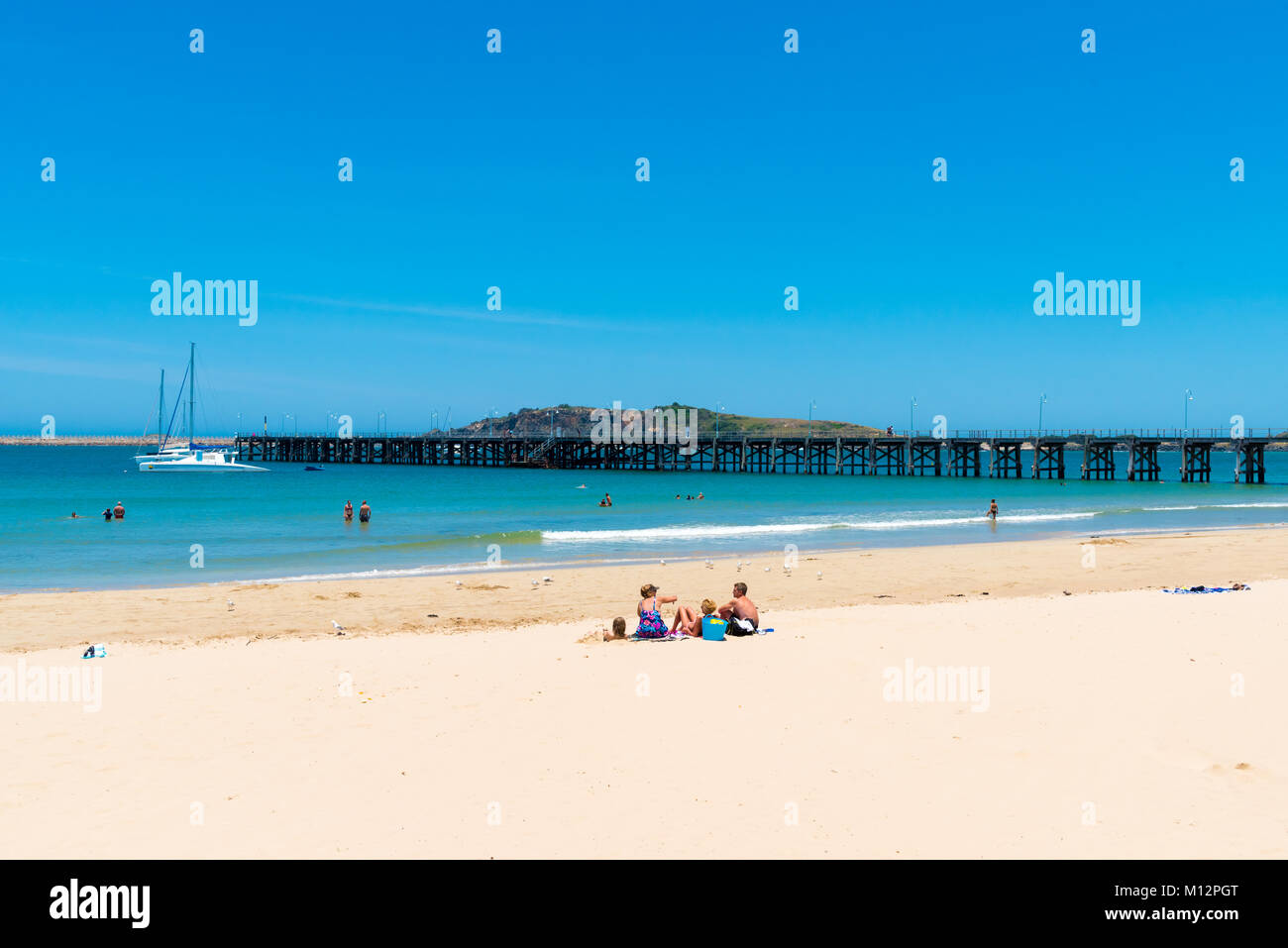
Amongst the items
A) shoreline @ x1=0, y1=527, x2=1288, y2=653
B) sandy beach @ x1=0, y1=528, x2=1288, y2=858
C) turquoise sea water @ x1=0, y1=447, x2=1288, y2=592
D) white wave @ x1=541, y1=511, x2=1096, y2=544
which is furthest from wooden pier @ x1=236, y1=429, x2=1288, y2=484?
sandy beach @ x1=0, y1=528, x2=1288, y2=858

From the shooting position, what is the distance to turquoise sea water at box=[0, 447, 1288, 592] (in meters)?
21.2

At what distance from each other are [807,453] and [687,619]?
71051 millimetres

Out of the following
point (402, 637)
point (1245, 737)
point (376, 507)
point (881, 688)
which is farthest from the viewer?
point (376, 507)

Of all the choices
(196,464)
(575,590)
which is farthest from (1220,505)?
(196,464)

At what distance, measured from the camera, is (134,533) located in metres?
28.0

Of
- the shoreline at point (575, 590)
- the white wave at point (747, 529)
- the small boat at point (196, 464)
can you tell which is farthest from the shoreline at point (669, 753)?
the small boat at point (196, 464)

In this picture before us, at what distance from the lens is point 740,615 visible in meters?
10.3

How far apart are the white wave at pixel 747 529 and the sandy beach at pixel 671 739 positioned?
1576 centimetres

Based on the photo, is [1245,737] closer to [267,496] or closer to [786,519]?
[786,519]

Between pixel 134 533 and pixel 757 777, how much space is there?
28291 millimetres

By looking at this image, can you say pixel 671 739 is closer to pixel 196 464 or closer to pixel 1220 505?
pixel 1220 505

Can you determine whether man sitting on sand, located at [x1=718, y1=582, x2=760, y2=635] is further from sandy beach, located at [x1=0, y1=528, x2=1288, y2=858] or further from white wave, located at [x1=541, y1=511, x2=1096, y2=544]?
white wave, located at [x1=541, y1=511, x2=1096, y2=544]
